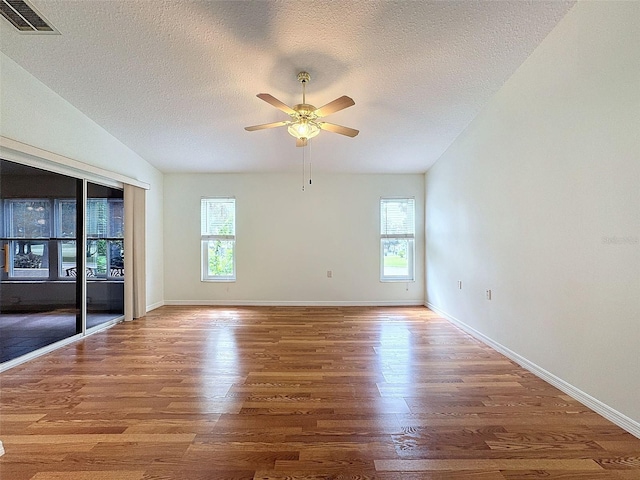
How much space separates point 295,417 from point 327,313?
3.03m

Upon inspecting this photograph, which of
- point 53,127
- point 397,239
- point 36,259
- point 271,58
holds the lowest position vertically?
point 36,259

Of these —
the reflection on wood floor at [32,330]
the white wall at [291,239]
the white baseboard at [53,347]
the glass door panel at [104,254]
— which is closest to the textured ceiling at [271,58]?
the glass door panel at [104,254]

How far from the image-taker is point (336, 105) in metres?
2.56

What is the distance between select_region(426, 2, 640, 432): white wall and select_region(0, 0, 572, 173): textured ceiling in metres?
0.37

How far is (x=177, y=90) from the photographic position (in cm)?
313

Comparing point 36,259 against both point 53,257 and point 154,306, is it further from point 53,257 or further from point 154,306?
point 154,306

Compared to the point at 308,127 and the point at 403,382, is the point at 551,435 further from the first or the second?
the point at 308,127

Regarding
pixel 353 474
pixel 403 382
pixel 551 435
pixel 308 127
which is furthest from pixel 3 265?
pixel 551 435

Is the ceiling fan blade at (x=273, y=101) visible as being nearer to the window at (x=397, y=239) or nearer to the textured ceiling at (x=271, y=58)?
the textured ceiling at (x=271, y=58)

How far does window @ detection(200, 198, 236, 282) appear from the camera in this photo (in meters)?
5.61

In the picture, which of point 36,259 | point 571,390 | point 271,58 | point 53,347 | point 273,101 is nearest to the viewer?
point 571,390

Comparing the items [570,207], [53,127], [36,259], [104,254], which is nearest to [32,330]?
[36,259]

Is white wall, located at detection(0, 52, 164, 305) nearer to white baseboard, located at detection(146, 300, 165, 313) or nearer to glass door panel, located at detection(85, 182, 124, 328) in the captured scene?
glass door panel, located at detection(85, 182, 124, 328)

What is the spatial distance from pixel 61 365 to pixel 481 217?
4.79 metres
